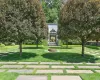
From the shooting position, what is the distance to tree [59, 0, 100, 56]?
12430 millimetres

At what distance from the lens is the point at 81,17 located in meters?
12.5

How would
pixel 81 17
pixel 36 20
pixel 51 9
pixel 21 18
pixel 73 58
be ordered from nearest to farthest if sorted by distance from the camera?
1. pixel 81 17
2. pixel 21 18
3. pixel 36 20
4. pixel 73 58
5. pixel 51 9

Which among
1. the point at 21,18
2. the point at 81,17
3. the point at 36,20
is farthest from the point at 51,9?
the point at 81,17

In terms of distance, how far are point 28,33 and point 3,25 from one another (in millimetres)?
1926

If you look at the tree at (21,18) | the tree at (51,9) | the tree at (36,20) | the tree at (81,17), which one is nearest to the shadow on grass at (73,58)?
the tree at (81,17)

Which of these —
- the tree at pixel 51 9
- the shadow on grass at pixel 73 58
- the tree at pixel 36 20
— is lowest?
the shadow on grass at pixel 73 58

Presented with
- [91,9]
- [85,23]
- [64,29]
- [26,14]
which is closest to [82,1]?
[91,9]

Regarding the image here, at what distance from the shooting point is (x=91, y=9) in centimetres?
1255

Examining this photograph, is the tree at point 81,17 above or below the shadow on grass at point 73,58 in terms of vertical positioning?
above

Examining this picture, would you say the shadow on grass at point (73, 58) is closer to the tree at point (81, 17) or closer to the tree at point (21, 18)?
the tree at point (81, 17)

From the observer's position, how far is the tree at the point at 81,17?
12430 mm

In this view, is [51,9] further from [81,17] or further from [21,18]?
[81,17]

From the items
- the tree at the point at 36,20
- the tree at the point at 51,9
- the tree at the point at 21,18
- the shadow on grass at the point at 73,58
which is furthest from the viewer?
the tree at the point at 51,9

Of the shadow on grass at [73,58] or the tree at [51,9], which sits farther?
the tree at [51,9]
